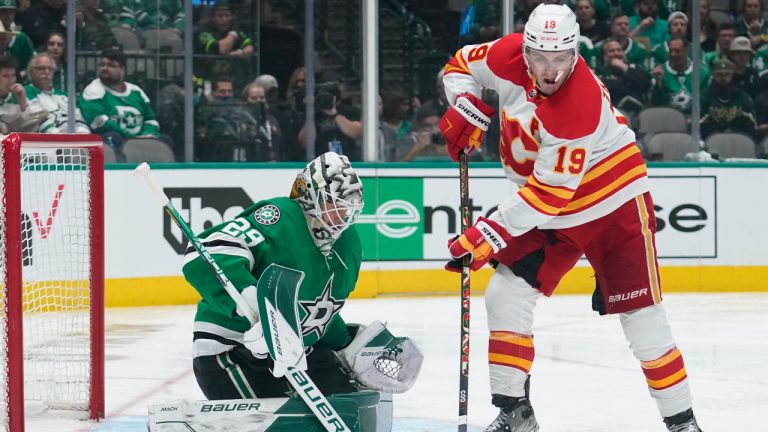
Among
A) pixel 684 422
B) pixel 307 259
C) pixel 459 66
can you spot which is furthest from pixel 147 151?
pixel 684 422

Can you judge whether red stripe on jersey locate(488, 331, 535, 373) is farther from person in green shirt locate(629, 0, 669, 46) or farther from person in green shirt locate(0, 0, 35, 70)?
person in green shirt locate(629, 0, 669, 46)

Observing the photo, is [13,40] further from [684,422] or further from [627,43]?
[684,422]

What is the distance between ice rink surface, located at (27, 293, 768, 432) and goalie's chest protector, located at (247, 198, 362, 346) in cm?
61

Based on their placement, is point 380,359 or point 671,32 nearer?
point 380,359

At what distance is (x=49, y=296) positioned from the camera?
159 inches

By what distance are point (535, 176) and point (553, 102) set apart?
7.1 inches

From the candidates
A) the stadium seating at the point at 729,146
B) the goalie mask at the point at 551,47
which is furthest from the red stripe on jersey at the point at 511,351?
the stadium seating at the point at 729,146

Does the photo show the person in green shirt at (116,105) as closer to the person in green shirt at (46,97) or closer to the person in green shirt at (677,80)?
the person in green shirt at (46,97)

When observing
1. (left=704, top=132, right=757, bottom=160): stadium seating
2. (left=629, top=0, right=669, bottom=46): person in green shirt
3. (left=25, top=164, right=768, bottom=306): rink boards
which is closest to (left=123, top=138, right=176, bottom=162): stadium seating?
(left=25, top=164, right=768, bottom=306): rink boards

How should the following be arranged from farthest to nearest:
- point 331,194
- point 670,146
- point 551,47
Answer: point 670,146
point 551,47
point 331,194

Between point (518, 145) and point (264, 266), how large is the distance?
72 centimetres

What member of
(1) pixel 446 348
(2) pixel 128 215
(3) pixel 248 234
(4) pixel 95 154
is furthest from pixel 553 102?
(2) pixel 128 215

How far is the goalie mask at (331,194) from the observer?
2.95m

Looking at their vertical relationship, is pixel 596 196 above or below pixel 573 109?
below
